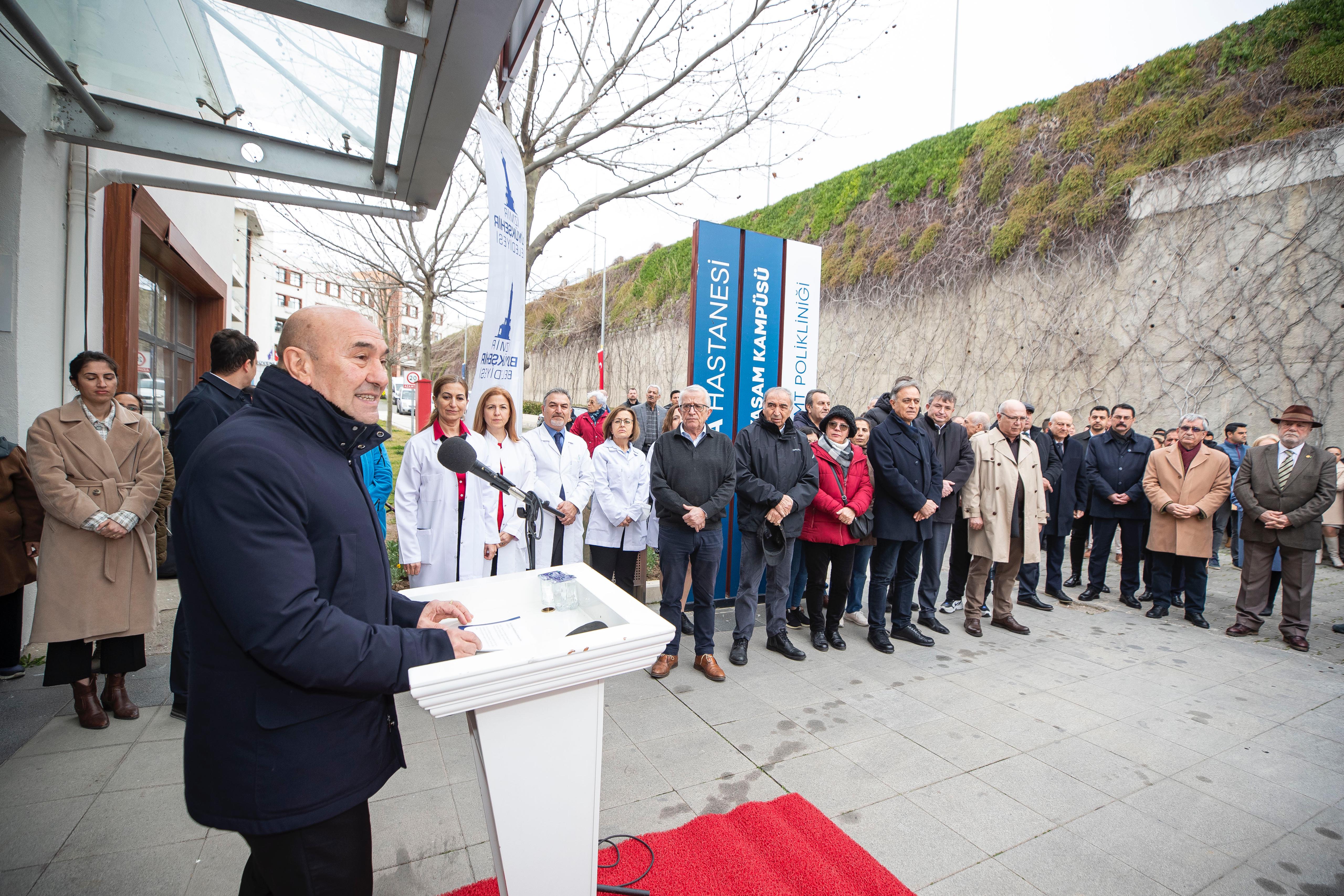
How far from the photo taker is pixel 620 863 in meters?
2.59

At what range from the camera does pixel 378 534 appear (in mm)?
1755

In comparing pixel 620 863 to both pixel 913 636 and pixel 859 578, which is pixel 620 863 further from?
pixel 859 578

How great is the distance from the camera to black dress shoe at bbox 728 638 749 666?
191 inches

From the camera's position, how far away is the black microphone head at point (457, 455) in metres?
2.46

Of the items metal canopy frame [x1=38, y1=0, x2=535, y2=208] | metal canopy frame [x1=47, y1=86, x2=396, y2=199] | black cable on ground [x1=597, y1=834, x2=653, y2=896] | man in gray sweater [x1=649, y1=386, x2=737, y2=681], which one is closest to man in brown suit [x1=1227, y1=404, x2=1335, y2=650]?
man in gray sweater [x1=649, y1=386, x2=737, y2=681]

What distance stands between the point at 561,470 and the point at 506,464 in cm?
81

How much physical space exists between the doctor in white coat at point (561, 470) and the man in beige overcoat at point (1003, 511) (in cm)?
372

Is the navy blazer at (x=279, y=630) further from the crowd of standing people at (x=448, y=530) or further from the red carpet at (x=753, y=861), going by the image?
the red carpet at (x=753, y=861)

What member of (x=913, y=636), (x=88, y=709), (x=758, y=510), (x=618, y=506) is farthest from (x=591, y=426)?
(x=88, y=709)

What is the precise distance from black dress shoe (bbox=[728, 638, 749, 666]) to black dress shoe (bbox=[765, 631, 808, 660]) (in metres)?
0.31

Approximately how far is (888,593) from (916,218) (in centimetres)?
1008

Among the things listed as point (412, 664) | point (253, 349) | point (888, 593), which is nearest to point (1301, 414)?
point (888, 593)

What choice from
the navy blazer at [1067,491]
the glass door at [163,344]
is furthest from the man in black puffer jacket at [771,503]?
the glass door at [163,344]

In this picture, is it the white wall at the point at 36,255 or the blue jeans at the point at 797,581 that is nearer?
the white wall at the point at 36,255
